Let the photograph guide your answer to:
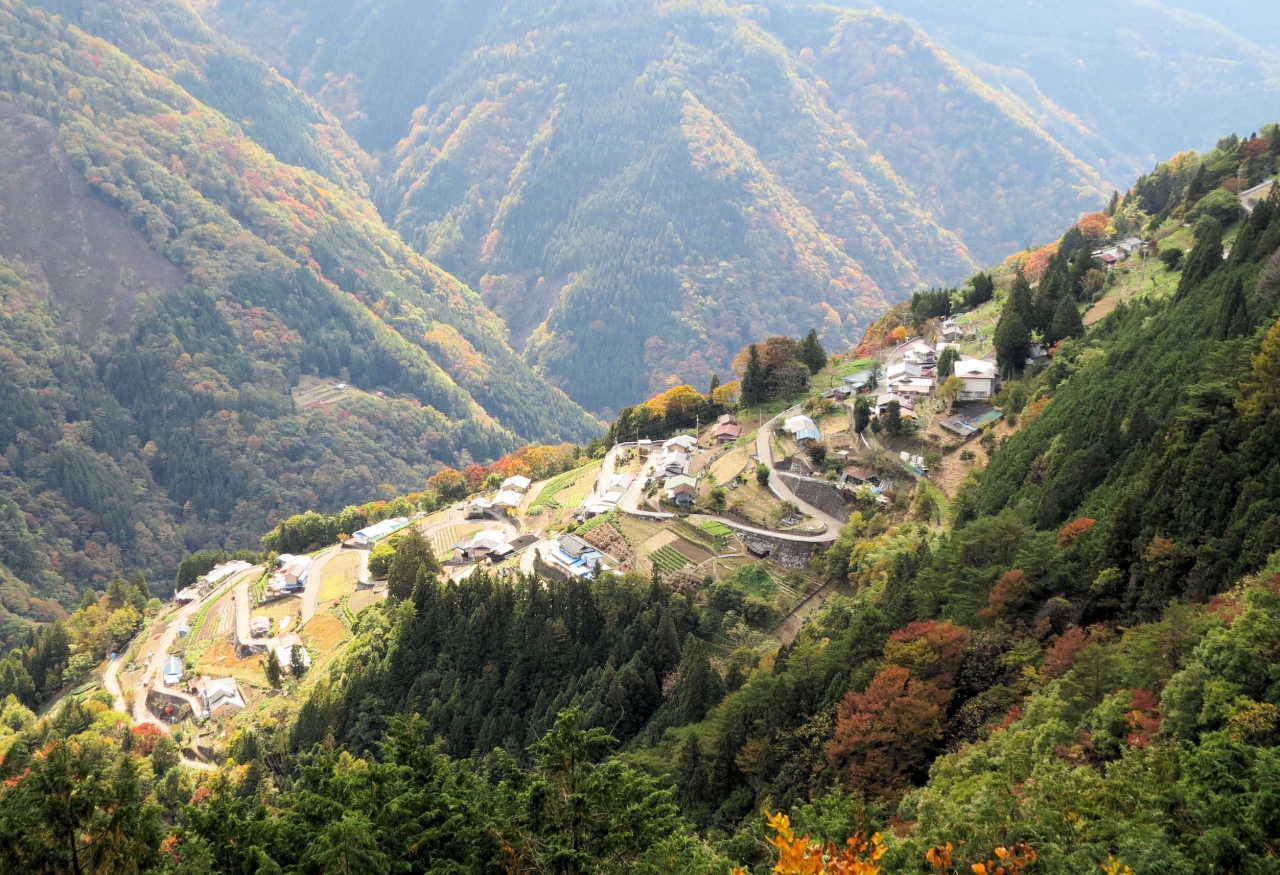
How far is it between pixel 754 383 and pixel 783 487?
56.7ft

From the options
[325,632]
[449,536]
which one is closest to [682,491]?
[449,536]

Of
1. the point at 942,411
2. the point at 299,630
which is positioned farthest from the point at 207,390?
the point at 942,411

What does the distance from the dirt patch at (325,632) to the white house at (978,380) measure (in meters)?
49.9

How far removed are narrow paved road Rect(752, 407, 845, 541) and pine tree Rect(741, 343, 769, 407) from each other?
3.74 m

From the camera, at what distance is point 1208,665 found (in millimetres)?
26422

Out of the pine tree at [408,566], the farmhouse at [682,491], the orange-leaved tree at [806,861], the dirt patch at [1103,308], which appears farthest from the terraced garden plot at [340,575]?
the orange-leaved tree at [806,861]

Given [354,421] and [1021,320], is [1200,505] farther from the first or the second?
[354,421]

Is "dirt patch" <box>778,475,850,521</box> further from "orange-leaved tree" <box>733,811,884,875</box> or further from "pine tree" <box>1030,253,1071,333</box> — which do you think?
"orange-leaved tree" <box>733,811,884,875</box>

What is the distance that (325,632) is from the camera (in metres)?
84.1

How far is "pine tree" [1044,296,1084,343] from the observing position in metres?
71.6

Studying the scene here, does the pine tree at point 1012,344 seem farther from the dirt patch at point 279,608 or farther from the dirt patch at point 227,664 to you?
the dirt patch at point 279,608

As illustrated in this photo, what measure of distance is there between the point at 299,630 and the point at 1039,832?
74.2 meters

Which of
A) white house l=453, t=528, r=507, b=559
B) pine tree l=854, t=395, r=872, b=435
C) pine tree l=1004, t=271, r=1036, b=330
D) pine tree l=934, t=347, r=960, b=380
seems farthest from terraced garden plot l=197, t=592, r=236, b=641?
pine tree l=1004, t=271, r=1036, b=330

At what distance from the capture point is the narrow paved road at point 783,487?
223ft
